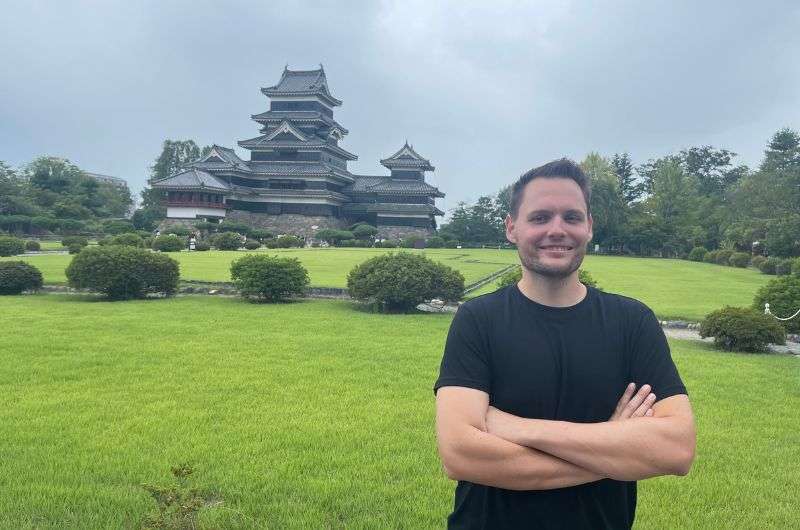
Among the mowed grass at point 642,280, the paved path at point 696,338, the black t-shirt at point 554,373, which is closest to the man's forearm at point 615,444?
the black t-shirt at point 554,373

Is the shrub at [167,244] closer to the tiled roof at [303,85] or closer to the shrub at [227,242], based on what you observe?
the shrub at [227,242]

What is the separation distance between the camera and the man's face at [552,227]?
2.13 meters

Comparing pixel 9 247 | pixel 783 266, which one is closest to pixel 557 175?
pixel 783 266

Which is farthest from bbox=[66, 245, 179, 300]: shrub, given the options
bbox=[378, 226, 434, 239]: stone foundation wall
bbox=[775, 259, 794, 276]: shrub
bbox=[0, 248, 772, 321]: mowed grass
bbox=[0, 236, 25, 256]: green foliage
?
bbox=[378, 226, 434, 239]: stone foundation wall

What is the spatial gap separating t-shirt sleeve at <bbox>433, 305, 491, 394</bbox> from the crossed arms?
0.05m

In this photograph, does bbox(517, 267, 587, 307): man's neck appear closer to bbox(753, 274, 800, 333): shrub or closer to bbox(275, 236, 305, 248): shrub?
bbox(753, 274, 800, 333): shrub

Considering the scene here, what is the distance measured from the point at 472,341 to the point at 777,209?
128ft

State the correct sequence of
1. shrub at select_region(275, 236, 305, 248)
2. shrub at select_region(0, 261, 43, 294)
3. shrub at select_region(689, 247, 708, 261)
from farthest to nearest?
shrub at select_region(689, 247, 708, 261) < shrub at select_region(275, 236, 305, 248) < shrub at select_region(0, 261, 43, 294)

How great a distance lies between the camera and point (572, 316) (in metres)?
2.12

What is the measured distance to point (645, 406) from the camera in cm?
204

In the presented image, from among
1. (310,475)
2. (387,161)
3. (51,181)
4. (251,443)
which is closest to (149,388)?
(251,443)

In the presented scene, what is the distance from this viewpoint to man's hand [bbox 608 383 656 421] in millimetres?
2043

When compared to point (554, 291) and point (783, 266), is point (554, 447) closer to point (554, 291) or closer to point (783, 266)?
point (554, 291)

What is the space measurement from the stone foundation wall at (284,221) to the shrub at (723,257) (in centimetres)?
2873
